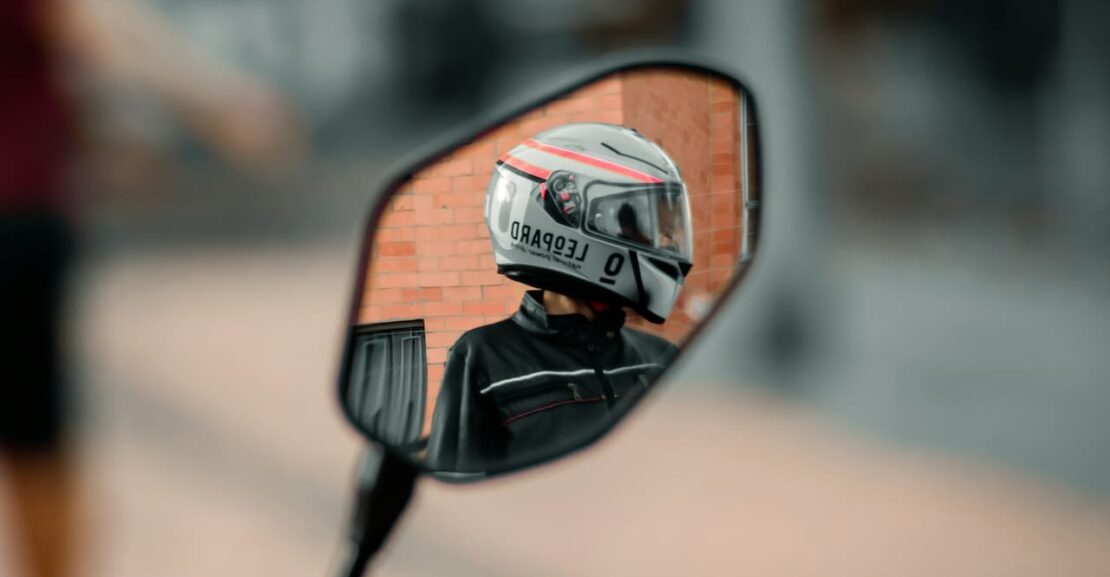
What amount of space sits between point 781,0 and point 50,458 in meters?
1.46

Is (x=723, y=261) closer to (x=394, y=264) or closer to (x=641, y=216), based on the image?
(x=641, y=216)

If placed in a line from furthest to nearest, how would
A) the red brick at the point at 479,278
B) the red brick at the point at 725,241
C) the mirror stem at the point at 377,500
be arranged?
the red brick at the point at 725,241 < the red brick at the point at 479,278 < the mirror stem at the point at 377,500

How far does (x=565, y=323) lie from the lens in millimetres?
766

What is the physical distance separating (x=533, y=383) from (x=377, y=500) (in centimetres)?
19

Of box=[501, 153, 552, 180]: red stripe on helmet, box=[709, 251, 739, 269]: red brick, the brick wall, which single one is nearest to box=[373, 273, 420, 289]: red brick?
the brick wall

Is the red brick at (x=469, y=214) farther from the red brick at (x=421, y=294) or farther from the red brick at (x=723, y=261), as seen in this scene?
the red brick at (x=723, y=261)

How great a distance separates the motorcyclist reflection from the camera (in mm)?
756

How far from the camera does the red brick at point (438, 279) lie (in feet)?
2.56

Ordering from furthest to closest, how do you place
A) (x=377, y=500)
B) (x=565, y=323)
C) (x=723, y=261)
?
(x=723, y=261) → (x=565, y=323) → (x=377, y=500)

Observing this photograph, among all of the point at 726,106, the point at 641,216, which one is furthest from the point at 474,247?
the point at 726,106

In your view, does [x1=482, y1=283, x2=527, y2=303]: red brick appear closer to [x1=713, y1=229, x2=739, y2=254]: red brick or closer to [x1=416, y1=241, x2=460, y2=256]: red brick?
[x1=416, y1=241, x2=460, y2=256]: red brick

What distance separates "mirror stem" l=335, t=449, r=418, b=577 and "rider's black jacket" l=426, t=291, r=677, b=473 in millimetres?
57

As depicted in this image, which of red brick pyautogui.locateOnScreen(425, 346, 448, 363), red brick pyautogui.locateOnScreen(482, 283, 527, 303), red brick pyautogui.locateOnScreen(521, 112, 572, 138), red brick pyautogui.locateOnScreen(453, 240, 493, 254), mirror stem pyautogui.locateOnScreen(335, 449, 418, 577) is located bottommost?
mirror stem pyautogui.locateOnScreen(335, 449, 418, 577)

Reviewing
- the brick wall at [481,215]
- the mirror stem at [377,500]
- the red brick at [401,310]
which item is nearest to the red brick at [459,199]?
the brick wall at [481,215]
